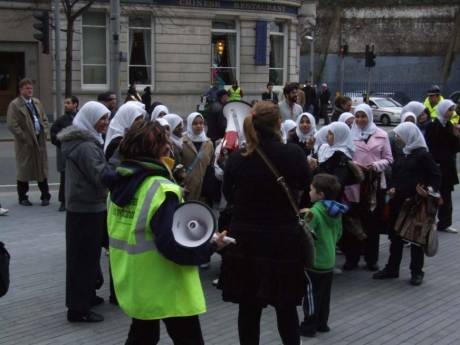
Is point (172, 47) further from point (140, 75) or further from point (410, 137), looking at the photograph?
point (410, 137)

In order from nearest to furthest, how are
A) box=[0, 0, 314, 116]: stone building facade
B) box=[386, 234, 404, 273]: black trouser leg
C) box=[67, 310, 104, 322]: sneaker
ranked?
box=[67, 310, 104, 322]: sneaker < box=[386, 234, 404, 273]: black trouser leg < box=[0, 0, 314, 116]: stone building facade

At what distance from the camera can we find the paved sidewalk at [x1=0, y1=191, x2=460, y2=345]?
227 inches

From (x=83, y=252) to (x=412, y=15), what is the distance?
46.0m

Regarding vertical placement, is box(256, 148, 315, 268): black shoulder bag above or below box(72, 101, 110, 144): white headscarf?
below

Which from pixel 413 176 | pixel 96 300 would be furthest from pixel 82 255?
pixel 413 176

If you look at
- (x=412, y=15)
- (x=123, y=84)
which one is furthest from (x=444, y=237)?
(x=412, y=15)

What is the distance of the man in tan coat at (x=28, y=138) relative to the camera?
1128 cm

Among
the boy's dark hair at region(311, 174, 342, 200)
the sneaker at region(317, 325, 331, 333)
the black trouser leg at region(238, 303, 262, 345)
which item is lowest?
the sneaker at region(317, 325, 331, 333)

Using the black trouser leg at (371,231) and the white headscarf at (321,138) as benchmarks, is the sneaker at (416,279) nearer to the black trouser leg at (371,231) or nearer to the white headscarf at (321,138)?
the black trouser leg at (371,231)

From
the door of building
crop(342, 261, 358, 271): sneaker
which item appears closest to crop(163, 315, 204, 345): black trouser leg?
crop(342, 261, 358, 271): sneaker

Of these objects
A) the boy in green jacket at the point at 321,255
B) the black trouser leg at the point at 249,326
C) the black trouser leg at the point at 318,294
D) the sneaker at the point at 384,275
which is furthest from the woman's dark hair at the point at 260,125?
the sneaker at the point at 384,275

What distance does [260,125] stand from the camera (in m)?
4.74

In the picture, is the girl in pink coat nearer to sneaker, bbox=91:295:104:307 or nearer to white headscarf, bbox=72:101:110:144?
sneaker, bbox=91:295:104:307

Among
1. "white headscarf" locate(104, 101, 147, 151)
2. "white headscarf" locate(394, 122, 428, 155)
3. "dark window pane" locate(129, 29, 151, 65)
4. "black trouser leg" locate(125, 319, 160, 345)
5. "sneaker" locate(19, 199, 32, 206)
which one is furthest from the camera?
"dark window pane" locate(129, 29, 151, 65)
